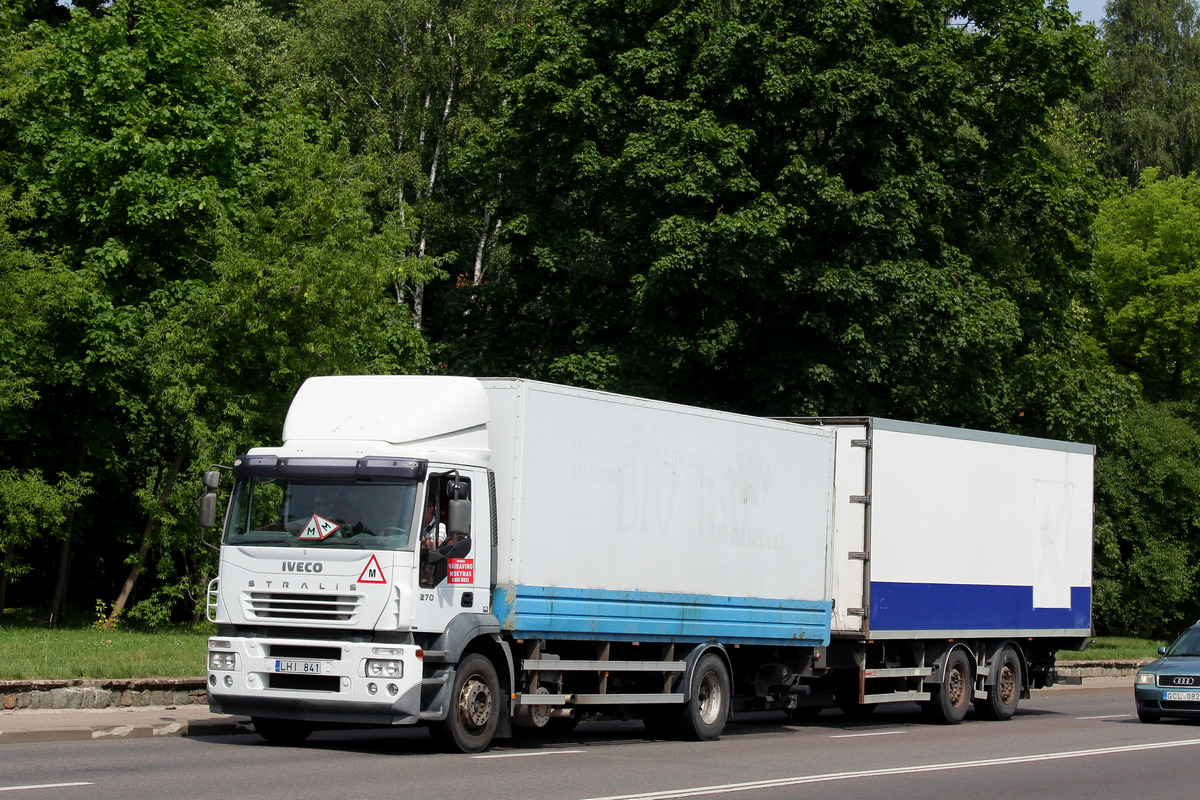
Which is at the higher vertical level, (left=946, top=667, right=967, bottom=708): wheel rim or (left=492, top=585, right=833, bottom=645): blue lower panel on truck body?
(left=492, top=585, right=833, bottom=645): blue lower panel on truck body

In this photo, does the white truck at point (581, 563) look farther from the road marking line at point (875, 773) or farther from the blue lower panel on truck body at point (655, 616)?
the road marking line at point (875, 773)

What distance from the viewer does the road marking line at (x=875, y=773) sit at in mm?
10500

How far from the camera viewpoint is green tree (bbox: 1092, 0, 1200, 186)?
58.0 m

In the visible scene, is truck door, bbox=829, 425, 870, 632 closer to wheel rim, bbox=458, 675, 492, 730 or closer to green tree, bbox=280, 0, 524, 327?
wheel rim, bbox=458, 675, 492, 730

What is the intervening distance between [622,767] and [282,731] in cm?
370

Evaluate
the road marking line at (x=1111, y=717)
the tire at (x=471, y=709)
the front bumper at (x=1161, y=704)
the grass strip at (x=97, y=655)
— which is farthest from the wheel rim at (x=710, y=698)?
the road marking line at (x=1111, y=717)

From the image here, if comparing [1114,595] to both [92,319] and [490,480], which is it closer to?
[92,319]

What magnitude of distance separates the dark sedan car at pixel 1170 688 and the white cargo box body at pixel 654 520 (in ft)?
18.9

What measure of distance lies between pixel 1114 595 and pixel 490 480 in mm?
30971

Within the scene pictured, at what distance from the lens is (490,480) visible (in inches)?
525

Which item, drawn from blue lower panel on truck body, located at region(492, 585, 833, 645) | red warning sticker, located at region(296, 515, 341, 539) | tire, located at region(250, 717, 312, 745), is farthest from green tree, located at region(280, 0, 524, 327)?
red warning sticker, located at region(296, 515, 341, 539)

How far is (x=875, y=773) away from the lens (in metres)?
12.7

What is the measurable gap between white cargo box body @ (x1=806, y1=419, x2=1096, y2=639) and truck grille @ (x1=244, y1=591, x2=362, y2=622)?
286 inches

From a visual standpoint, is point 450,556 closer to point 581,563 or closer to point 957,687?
point 581,563
